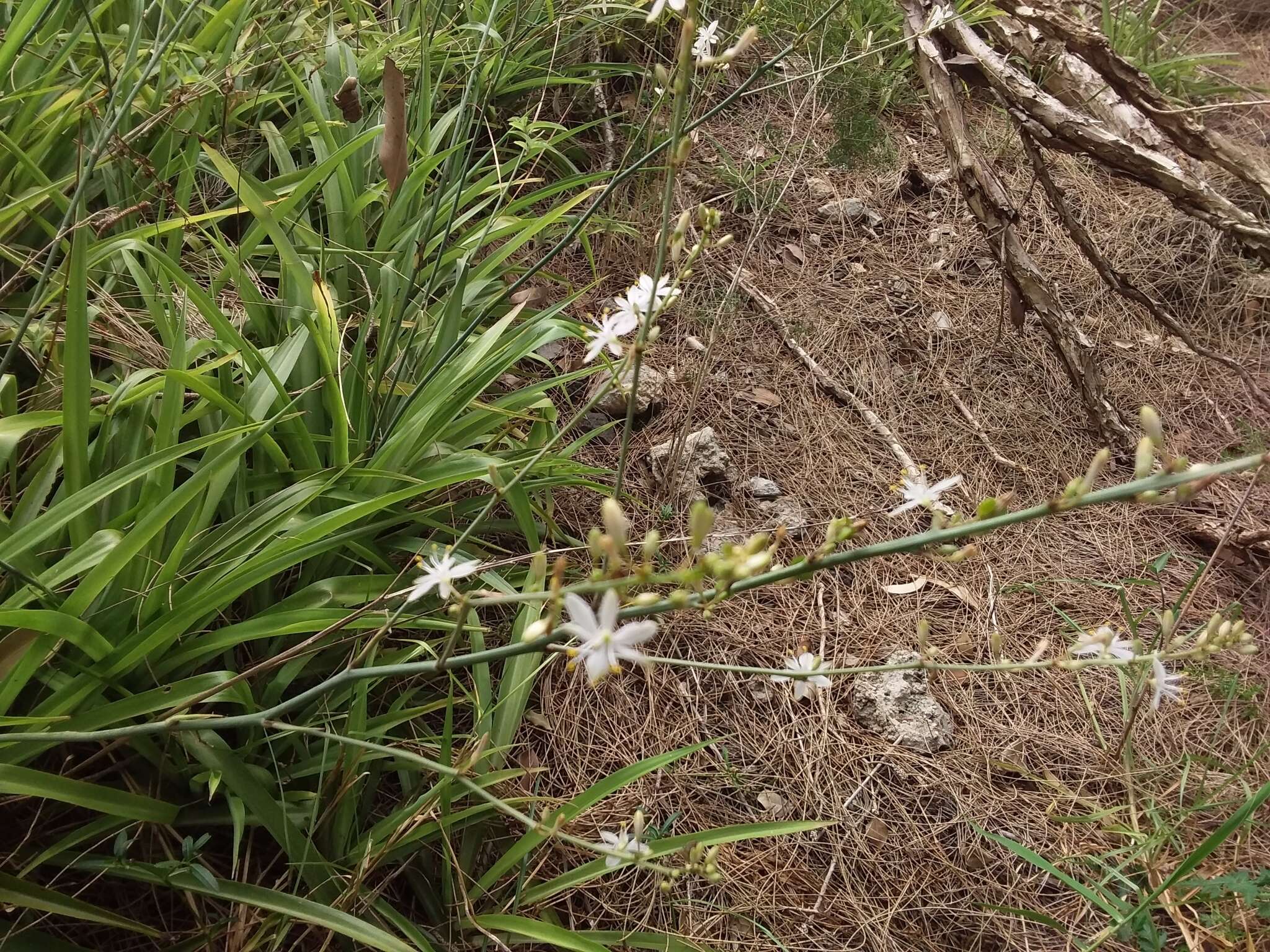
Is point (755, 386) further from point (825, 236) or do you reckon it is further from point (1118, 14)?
point (1118, 14)

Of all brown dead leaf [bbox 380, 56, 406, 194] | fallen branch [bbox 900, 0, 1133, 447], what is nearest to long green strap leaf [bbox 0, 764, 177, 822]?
brown dead leaf [bbox 380, 56, 406, 194]

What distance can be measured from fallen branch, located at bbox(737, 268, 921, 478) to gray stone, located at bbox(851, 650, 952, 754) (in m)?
0.64

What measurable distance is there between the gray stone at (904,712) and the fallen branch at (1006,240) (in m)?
1.20

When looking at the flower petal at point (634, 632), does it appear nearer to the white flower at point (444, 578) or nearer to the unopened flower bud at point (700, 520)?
the unopened flower bud at point (700, 520)

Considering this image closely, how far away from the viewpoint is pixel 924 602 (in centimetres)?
195

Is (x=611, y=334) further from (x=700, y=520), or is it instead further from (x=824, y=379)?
(x=824, y=379)

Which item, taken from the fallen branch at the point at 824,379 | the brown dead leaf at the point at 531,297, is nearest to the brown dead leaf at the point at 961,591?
the fallen branch at the point at 824,379

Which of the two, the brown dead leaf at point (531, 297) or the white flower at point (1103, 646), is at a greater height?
the white flower at point (1103, 646)

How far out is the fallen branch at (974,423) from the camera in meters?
2.27

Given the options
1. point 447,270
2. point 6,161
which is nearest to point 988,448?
point 447,270

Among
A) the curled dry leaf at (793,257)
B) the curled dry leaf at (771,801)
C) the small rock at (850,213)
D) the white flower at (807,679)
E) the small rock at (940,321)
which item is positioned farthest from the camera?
the small rock at (850,213)

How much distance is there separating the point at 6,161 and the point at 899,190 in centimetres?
275

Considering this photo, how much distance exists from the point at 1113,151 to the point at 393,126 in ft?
6.17

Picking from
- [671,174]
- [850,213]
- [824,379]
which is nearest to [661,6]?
[671,174]
